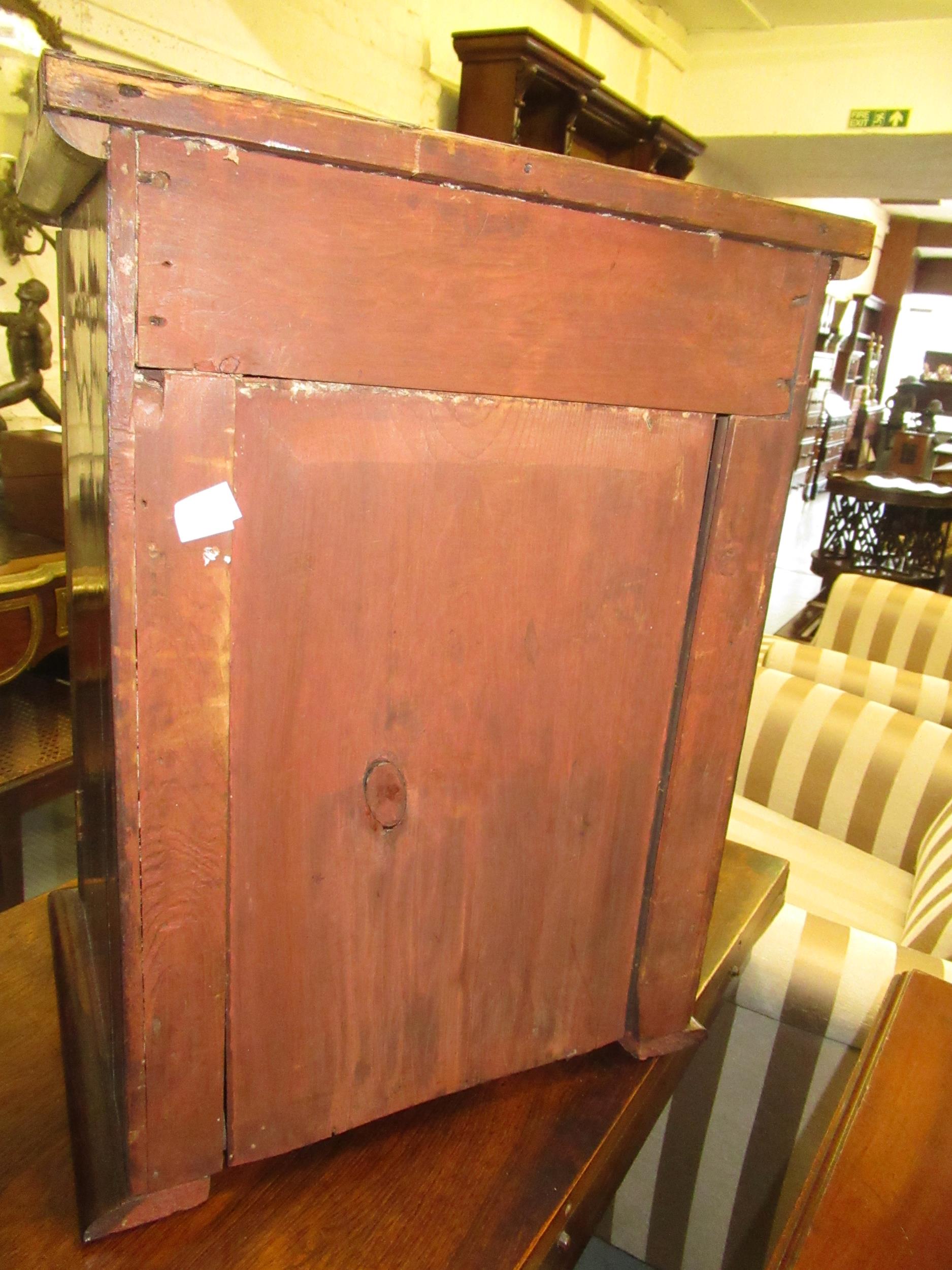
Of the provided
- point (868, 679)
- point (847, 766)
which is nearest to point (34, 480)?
point (847, 766)

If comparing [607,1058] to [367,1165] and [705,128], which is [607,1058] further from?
[705,128]

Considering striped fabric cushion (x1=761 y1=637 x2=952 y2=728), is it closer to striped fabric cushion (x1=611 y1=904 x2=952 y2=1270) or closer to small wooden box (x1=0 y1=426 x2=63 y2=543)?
striped fabric cushion (x1=611 y1=904 x2=952 y2=1270)

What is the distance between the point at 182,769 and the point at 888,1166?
44cm

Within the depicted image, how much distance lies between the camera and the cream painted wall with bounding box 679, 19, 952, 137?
12.4 ft

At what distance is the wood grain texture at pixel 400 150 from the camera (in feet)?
1.21

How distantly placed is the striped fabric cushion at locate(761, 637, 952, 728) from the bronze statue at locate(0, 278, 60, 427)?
166 centimetres

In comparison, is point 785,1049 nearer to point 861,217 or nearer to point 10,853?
point 10,853

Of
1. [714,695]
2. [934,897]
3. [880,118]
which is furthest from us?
[880,118]

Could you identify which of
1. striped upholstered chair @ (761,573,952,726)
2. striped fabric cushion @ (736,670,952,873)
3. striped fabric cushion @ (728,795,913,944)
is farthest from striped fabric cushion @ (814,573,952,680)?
striped fabric cushion @ (728,795,913,944)

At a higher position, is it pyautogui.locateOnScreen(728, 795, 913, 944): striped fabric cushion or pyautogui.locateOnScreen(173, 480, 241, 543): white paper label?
pyautogui.locateOnScreen(173, 480, 241, 543): white paper label

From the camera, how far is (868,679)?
2072 mm

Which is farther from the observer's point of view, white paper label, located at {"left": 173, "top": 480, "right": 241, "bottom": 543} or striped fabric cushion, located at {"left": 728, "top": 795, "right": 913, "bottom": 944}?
striped fabric cushion, located at {"left": 728, "top": 795, "right": 913, "bottom": 944}

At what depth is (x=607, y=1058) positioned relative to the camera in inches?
27.3

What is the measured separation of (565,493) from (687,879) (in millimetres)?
317
